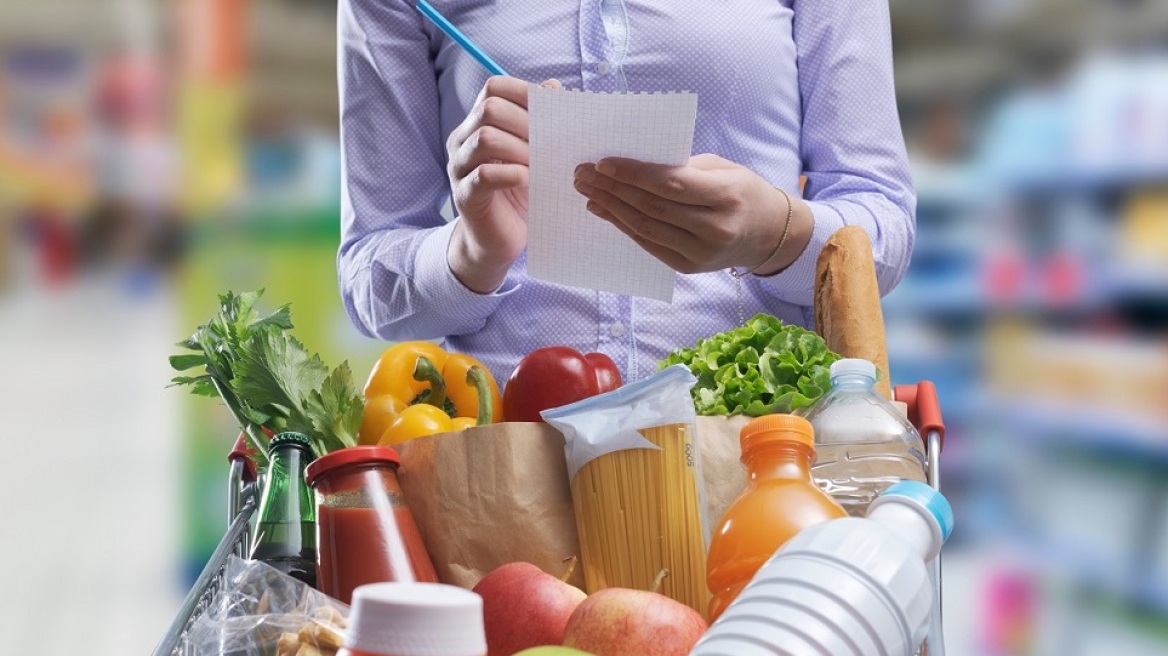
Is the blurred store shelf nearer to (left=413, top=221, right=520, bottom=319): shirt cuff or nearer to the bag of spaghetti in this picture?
(left=413, top=221, right=520, bottom=319): shirt cuff

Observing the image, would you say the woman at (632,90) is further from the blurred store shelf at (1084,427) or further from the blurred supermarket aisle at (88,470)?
the blurred supermarket aisle at (88,470)

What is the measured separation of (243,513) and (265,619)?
24 centimetres

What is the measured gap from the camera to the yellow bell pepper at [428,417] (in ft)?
2.87

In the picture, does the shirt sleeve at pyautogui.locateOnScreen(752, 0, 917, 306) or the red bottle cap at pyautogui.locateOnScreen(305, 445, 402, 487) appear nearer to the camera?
the red bottle cap at pyautogui.locateOnScreen(305, 445, 402, 487)

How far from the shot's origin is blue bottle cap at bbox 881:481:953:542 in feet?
Result: 1.98

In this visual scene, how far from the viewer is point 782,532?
66 centimetres

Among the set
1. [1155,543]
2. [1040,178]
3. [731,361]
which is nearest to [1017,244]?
[1040,178]

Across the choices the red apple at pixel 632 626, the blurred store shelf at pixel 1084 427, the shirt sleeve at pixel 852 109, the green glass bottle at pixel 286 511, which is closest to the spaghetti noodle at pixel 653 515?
the red apple at pixel 632 626

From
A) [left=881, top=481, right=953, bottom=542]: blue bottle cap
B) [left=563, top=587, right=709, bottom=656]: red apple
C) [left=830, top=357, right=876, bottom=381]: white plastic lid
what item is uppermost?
[left=830, top=357, right=876, bottom=381]: white plastic lid

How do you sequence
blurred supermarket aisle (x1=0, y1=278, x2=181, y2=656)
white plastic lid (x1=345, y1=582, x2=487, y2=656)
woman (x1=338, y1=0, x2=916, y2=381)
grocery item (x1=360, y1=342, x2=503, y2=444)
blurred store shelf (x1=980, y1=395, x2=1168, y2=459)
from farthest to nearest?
blurred supermarket aisle (x1=0, y1=278, x2=181, y2=656) → blurred store shelf (x1=980, y1=395, x2=1168, y2=459) → woman (x1=338, y1=0, x2=916, y2=381) → grocery item (x1=360, y1=342, x2=503, y2=444) → white plastic lid (x1=345, y1=582, x2=487, y2=656)

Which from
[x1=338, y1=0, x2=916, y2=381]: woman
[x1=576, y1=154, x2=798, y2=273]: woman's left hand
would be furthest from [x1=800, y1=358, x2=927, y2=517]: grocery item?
[x1=338, y1=0, x2=916, y2=381]: woman

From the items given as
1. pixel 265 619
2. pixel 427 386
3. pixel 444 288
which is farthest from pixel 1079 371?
pixel 265 619

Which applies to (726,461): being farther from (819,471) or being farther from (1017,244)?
(1017,244)

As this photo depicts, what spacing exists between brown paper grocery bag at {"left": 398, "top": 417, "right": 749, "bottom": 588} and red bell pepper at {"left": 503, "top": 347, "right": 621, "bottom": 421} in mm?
89
